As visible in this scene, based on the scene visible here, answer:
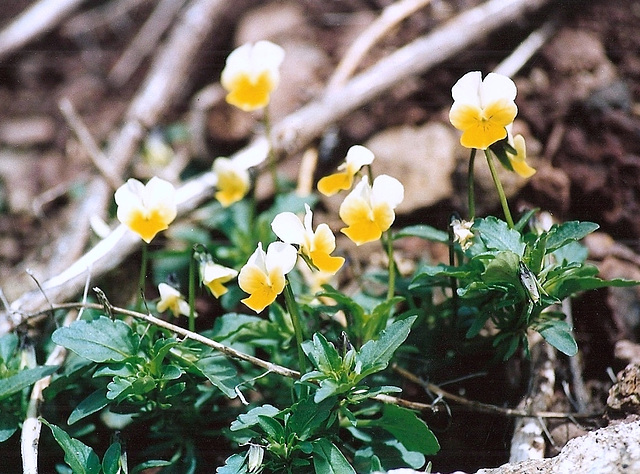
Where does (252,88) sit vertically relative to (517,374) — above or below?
above

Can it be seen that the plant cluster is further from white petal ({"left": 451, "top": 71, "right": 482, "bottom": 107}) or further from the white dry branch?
the white dry branch

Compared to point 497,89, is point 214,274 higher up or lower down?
lower down

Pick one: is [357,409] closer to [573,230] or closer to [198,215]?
[573,230]

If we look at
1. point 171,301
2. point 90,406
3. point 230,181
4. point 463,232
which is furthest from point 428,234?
point 90,406

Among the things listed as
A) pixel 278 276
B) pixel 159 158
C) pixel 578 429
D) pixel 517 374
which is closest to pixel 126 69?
pixel 159 158

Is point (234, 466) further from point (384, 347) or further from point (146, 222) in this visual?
point (146, 222)

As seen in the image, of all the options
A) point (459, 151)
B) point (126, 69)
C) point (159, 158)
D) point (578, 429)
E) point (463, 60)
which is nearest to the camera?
point (578, 429)

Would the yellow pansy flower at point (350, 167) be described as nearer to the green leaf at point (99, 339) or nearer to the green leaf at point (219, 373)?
the green leaf at point (219, 373)

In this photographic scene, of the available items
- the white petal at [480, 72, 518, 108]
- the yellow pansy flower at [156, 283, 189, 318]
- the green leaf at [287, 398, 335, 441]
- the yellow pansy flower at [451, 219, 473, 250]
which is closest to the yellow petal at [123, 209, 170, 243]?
the yellow pansy flower at [156, 283, 189, 318]
